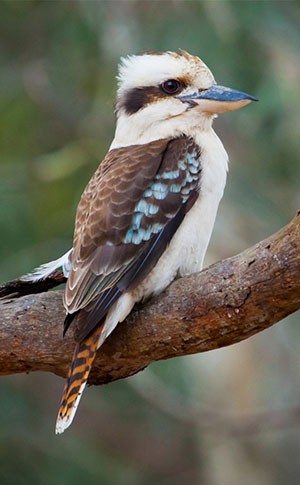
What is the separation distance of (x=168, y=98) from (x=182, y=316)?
0.77 m

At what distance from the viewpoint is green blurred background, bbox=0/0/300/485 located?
5.88 meters

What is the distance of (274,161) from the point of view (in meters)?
6.41

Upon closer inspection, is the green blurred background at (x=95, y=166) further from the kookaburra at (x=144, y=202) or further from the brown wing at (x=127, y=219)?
the brown wing at (x=127, y=219)

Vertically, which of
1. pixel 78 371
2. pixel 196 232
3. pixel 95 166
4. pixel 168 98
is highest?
pixel 168 98

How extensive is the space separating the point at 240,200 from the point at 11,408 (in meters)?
1.66

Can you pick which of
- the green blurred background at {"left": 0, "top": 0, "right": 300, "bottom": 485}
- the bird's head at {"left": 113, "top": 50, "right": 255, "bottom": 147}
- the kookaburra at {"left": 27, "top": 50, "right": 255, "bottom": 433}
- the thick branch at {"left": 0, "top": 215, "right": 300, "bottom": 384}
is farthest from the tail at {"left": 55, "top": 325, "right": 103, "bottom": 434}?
the green blurred background at {"left": 0, "top": 0, "right": 300, "bottom": 485}

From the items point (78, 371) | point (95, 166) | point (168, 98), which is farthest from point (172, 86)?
point (95, 166)

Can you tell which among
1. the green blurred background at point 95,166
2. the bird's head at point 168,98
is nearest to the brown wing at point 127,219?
the bird's head at point 168,98

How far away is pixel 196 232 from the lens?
3.50 m

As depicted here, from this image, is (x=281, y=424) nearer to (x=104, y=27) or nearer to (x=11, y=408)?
(x=11, y=408)

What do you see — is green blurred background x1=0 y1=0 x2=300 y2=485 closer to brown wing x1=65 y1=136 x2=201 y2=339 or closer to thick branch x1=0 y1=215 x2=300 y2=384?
brown wing x1=65 y1=136 x2=201 y2=339

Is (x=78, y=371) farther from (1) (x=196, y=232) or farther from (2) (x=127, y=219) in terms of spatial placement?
(1) (x=196, y=232)

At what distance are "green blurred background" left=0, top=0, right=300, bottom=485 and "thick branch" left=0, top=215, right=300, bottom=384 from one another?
2012 mm

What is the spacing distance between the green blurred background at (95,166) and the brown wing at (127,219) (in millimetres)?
1808
